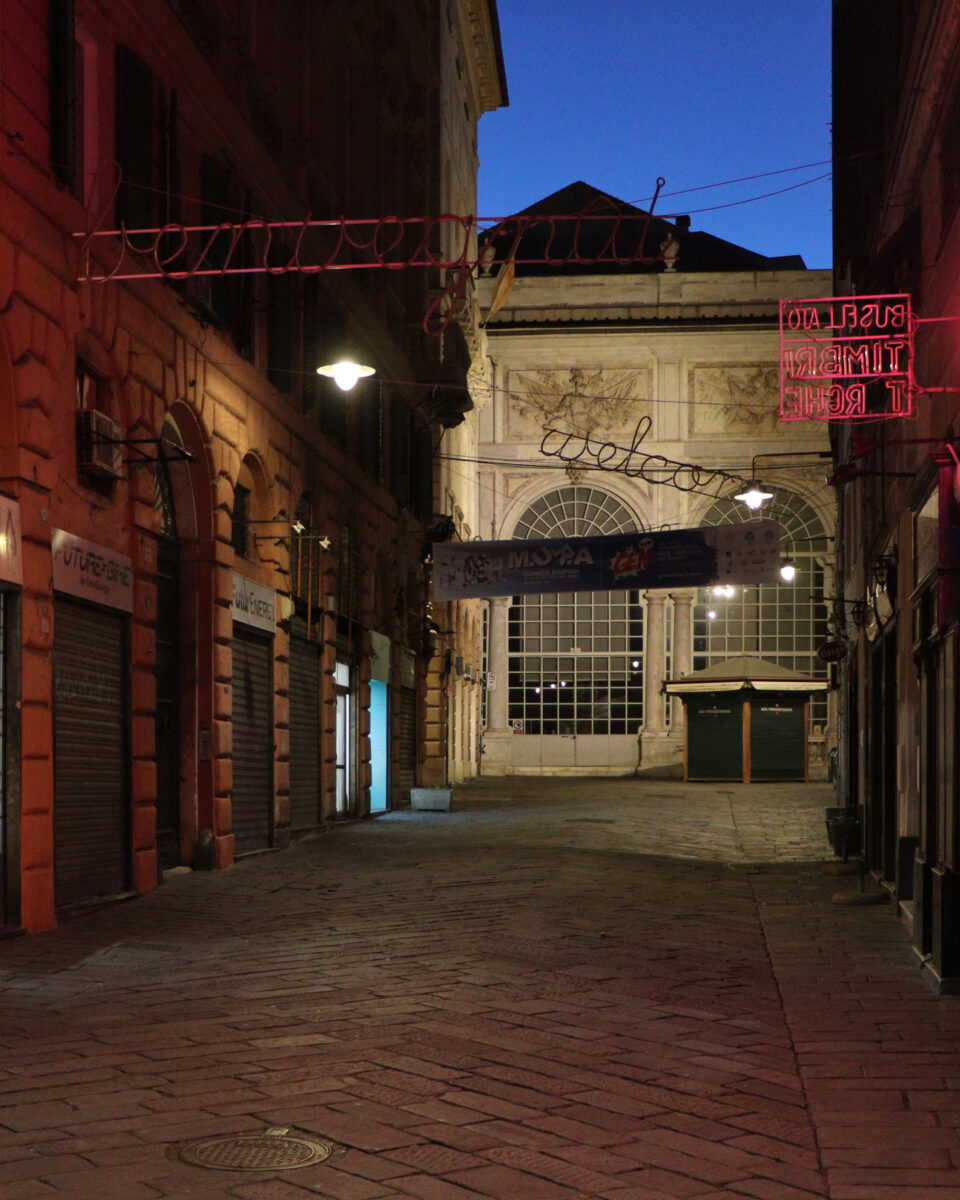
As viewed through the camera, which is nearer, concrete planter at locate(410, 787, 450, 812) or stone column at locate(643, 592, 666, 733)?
concrete planter at locate(410, 787, 450, 812)

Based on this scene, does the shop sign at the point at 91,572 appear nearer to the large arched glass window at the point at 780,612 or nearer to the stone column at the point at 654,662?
the large arched glass window at the point at 780,612

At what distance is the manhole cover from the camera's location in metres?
4.90

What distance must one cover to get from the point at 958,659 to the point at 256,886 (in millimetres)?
7224

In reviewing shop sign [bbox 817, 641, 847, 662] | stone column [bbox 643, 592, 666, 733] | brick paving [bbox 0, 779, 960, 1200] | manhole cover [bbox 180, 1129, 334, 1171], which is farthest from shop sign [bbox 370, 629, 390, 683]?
stone column [bbox 643, 592, 666, 733]

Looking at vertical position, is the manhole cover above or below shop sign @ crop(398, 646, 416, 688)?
below

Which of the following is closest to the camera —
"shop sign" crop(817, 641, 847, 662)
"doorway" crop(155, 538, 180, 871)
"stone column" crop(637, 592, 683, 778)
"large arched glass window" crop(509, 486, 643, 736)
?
"doorway" crop(155, 538, 180, 871)

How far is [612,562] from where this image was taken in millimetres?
23516

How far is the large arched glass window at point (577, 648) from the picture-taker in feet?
149

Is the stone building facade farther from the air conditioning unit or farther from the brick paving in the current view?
the air conditioning unit

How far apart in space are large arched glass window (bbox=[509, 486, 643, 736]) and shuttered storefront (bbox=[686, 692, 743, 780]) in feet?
25.4

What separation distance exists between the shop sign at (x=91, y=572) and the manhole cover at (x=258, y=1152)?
6.60 metres

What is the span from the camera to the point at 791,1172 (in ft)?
16.1

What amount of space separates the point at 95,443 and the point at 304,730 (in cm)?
868

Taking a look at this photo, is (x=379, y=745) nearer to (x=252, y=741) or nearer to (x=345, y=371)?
(x=252, y=741)
